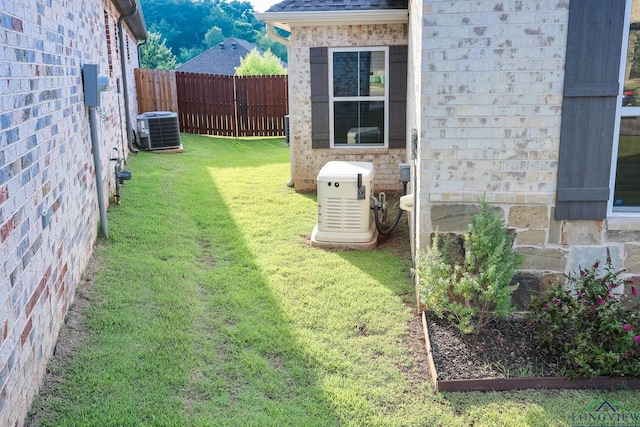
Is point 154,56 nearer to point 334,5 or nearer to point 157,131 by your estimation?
point 157,131

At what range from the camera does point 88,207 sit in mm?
5344

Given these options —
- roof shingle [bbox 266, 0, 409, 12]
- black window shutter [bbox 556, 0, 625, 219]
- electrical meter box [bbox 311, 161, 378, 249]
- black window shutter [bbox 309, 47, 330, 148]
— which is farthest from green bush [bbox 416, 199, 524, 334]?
roof shingle [bbox 266, 0, 409, 12]

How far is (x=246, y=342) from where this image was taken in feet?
13.5

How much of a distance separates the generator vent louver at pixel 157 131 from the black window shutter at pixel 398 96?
195 inches

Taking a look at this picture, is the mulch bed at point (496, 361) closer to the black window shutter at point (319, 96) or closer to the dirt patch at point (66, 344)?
the dirt patch at point (66, 344)

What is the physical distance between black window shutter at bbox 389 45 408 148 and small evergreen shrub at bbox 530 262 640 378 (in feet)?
16.3

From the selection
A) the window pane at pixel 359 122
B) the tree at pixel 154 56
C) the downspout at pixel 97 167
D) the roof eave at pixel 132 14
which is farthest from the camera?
the tree at pixel 154 56

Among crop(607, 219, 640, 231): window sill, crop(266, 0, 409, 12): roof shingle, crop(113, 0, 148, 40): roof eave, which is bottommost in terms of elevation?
Result: crop(607, 219, 640, 231): window sill

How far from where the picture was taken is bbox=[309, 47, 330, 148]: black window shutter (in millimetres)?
8555

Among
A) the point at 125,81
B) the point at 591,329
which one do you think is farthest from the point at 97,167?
the point at 125,81

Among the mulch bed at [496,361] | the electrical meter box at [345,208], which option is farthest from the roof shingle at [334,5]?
the mulch bed at [496,361]

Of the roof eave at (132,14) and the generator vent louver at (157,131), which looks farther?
the generator vent louver at (157,131)

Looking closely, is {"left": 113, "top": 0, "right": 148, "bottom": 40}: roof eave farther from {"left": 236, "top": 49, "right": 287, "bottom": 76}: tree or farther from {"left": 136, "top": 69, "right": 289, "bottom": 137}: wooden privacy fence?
{"left": 236, "top": 49, "right": 287, "bottom": 76}: tree

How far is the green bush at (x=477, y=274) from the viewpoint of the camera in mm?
3965
